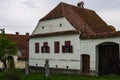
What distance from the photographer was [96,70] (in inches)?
1243

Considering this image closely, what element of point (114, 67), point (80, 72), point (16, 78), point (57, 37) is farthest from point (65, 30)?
point (16, 78)

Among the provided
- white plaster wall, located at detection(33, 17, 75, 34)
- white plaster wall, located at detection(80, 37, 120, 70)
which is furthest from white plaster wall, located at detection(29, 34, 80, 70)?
white plaster wall, located at detection(33, 17, 75, 34)

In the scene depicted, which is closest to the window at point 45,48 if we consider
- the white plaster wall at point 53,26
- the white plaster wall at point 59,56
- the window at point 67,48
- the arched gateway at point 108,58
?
the white plaster wall at point 59,56

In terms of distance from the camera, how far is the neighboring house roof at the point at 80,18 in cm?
3553

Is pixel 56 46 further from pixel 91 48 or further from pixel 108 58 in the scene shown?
pixel 108 58

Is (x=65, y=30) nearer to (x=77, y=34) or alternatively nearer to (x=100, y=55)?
(x=77, y=34)

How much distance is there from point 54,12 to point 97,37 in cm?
996

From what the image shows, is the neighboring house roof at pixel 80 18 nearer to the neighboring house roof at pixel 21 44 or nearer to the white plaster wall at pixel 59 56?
the white plaster wall at pixel 59 56

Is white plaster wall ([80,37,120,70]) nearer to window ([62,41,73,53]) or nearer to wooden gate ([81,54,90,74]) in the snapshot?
wooden gate ([81,54,90,74])

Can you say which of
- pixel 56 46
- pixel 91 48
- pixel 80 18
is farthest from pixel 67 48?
pixel 80 18

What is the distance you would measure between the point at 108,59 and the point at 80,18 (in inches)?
338

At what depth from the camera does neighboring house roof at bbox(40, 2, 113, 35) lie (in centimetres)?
3553

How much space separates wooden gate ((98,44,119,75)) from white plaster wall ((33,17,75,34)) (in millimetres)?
5382

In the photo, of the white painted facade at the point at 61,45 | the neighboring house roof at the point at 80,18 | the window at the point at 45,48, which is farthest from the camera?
the window at the point at 45,48
